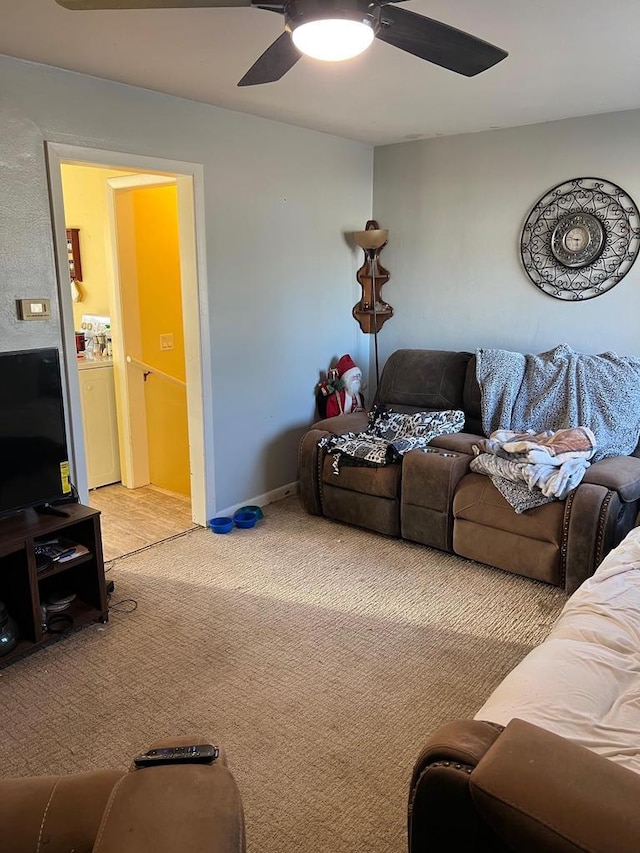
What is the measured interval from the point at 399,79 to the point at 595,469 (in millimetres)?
2069

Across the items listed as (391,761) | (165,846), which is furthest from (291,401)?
(165,846)

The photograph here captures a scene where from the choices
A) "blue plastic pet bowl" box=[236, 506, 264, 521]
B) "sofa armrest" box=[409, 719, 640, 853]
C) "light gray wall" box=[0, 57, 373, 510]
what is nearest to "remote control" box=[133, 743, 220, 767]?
"sofa armrest" box=[409, 719, 640, 853]

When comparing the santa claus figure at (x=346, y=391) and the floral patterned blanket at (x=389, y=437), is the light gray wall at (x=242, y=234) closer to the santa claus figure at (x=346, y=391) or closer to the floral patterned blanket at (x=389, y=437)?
the santa claus figure at (x=346, y=391)

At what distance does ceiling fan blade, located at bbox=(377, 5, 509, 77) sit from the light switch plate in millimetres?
1883

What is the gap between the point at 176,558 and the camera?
3.53 metres

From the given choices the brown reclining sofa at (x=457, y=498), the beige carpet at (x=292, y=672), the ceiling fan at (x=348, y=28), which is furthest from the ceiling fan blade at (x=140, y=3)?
the brown reclining sofa at (x=457, y=498)

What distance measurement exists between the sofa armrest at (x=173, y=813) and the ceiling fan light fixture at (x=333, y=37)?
1649 millimetres

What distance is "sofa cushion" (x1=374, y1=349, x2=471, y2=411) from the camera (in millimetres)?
4129

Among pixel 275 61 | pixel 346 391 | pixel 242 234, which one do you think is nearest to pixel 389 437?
pixel 346 391

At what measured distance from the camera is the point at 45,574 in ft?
8.66

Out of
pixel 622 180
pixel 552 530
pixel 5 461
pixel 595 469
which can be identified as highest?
pixel 622 180

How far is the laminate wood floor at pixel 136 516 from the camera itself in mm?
3758

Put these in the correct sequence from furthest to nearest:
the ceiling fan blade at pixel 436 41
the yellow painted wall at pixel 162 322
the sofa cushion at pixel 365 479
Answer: the yellow painted wall at pixel 162 322
the sofa cushion at pixel 365 479
the ceiling fan blade at pixel 436 41

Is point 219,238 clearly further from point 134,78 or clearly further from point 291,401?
point 291,401
